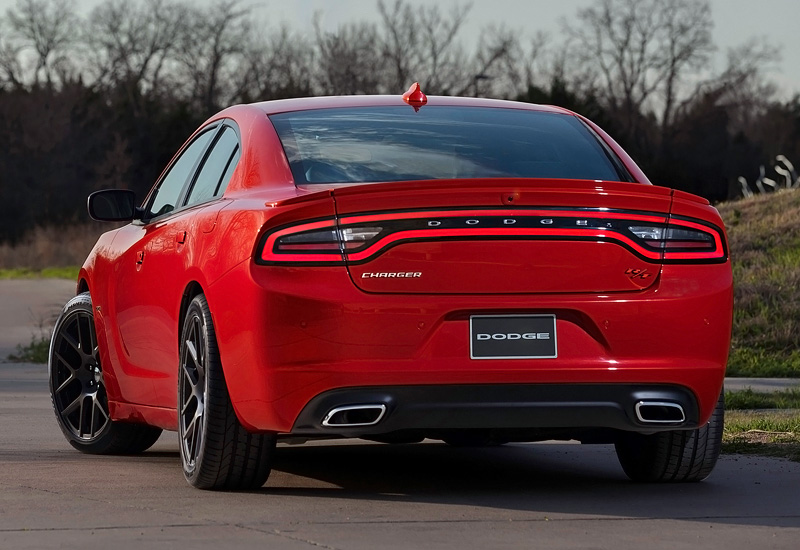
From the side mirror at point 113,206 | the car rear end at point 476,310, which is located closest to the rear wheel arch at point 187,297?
the car rear end at point 476,310

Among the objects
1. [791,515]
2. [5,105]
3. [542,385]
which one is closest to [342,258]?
[542,385]

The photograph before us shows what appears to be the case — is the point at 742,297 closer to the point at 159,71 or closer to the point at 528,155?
the point at 528,155

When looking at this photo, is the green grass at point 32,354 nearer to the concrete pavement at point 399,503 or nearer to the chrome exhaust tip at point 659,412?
the concrete pavement at point 399,503

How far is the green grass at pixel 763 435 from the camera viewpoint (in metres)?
7.32

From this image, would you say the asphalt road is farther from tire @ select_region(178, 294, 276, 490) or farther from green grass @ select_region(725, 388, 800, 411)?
green grass @ select_region(725, 388, 800, 411)

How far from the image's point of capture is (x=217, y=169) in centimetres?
646

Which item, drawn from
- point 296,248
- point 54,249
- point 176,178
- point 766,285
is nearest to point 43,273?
point 54,249

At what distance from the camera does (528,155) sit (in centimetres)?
613

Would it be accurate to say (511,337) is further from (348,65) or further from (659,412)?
(348,65)

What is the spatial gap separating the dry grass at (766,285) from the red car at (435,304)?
865 centimetres

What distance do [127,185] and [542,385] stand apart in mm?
67862

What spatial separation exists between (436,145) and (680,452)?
158cm

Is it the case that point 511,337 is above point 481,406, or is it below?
above

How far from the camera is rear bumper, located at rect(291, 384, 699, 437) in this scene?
206 inches
